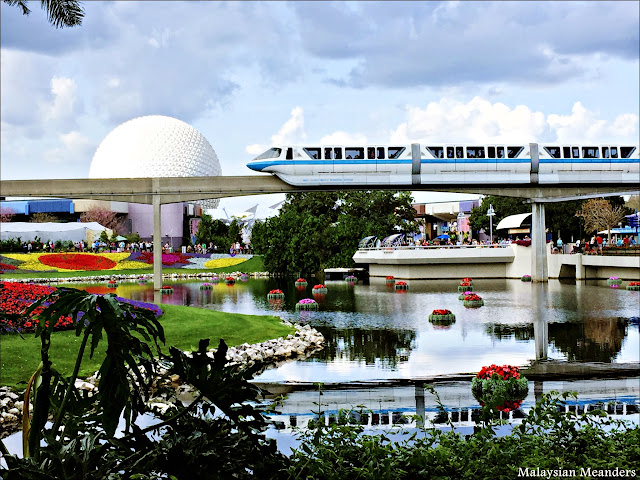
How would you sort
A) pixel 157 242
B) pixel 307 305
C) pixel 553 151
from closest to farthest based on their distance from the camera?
pixel 307 305 → pixel 553 151 → pixel 157 242

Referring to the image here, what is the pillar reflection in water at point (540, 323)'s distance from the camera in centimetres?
1840

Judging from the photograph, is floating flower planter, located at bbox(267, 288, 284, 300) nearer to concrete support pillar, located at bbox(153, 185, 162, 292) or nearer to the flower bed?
concrete support pillar, located at bbox(153, 185, 162, 292)

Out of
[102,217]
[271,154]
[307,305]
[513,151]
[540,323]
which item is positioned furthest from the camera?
[102,217]

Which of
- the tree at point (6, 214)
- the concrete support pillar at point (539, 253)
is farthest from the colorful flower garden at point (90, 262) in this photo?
the concrete support pillar at point (539, 253)

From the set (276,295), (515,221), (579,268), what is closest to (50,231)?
(276,295)

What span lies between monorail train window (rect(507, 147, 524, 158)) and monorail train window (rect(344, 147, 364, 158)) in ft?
28.5

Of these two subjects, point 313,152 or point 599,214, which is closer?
point 313,152

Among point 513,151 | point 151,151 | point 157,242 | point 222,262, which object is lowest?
point 222,262

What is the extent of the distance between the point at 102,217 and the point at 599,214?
2350 inches

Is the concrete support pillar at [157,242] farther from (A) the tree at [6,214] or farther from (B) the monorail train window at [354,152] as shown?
(A) the tree at [6,214]

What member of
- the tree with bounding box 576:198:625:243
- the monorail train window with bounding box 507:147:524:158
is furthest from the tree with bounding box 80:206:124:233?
the monorail train window with bounding box 507:147:524:158

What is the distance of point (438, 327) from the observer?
2380 centimetres

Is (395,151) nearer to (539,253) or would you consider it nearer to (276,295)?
(276,295)

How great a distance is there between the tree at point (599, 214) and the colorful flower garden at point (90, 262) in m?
33.5
